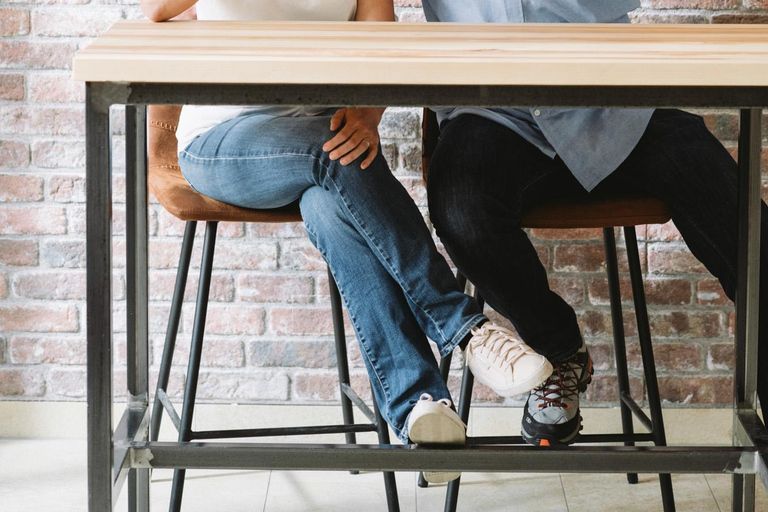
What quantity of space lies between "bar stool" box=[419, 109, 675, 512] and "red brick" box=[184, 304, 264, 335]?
0.54 m

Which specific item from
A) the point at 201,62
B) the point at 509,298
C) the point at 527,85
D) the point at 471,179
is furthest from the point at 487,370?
the point at 201,62

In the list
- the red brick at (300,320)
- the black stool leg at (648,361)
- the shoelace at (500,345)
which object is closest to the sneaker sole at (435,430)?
the shoelace at (500,345)

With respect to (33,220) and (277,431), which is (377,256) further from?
(33,220)

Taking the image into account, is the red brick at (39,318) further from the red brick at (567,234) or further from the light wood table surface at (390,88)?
the red brick at (567,234)

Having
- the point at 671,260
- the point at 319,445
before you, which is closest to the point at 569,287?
the point at 671,260

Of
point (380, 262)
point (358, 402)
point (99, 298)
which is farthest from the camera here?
point (358, 402)

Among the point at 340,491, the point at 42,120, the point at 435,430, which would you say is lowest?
the point at 340,491

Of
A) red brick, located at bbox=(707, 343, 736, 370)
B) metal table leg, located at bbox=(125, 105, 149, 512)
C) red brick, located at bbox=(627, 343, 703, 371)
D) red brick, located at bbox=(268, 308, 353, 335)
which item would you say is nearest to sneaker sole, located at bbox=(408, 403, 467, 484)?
metal table leg, located at bbox=(125, 105, 149, 512)

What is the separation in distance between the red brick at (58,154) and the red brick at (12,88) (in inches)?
4.4

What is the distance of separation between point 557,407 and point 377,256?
1.41ft

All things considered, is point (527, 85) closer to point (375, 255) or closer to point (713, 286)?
point (375, 255)

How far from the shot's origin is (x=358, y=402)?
1875 mm

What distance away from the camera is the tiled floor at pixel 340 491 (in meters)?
1.92

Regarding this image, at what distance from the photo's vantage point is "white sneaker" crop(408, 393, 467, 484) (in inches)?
50.4
